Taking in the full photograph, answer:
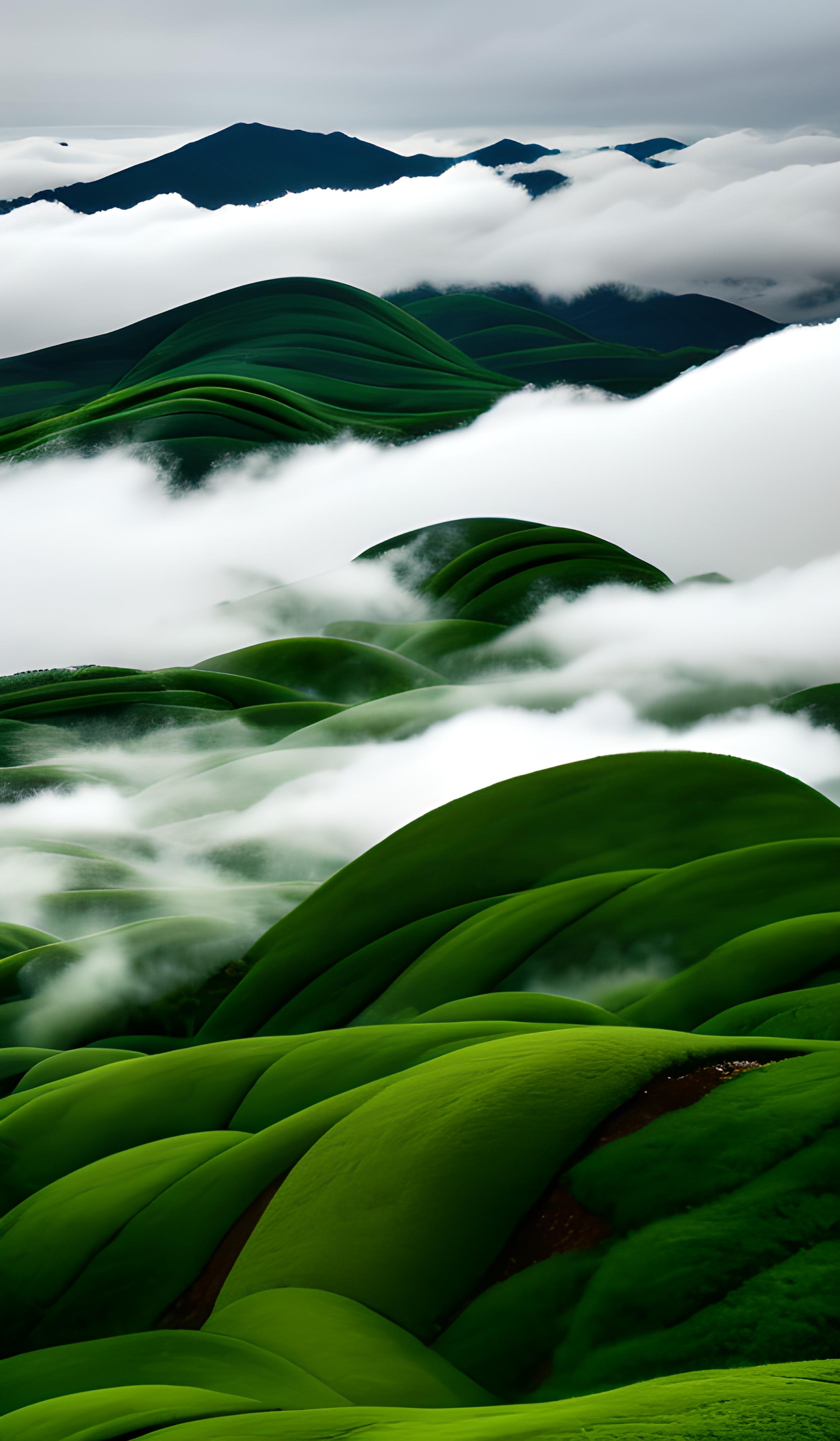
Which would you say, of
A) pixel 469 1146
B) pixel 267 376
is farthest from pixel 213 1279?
pixel 267 376

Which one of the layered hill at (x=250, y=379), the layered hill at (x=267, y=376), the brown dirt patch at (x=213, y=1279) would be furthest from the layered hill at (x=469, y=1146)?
the layered hill at (x=250, y=379)

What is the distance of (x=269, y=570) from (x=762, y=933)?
9793 centimetres

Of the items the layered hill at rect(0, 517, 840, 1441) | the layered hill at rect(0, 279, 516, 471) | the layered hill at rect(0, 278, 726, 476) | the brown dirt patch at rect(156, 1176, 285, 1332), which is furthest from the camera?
the layered hill at rect(0, 278, 726, 476)

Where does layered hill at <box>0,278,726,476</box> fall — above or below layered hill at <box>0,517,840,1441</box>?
above

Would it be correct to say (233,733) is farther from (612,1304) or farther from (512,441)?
(512,441)

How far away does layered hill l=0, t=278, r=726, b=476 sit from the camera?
9594 centimetres

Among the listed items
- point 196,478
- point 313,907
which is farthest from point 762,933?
point 196,478

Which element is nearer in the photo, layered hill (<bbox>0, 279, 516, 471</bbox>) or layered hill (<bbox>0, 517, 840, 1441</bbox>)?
layered hill (<bbox>0, 517, 840, 1441</bbox>)

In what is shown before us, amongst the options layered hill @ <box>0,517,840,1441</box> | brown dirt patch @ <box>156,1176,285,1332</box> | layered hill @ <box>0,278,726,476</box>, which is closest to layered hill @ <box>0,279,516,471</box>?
layered hill @ <box>0,278,726,476</box>

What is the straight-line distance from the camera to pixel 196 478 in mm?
96688

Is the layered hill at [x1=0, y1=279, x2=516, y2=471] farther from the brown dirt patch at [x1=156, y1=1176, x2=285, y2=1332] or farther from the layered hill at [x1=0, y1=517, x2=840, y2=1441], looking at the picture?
the brown dirt patch at [x1=156, y1=1176, x2=285, y2=1332]

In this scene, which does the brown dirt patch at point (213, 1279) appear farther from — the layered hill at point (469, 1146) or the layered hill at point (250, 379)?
the layered hill at point (250, 379)

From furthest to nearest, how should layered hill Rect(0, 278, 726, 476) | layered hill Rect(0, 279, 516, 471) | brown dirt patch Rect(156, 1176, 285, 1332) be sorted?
layered hill Rect(0, 278, 726, 476), layered hill Rect(0, 279, 516, 471), brown dirt patch Rect(156, 1176, 285, 1332)

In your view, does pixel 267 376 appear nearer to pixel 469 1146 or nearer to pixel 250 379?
pixel 250 379
